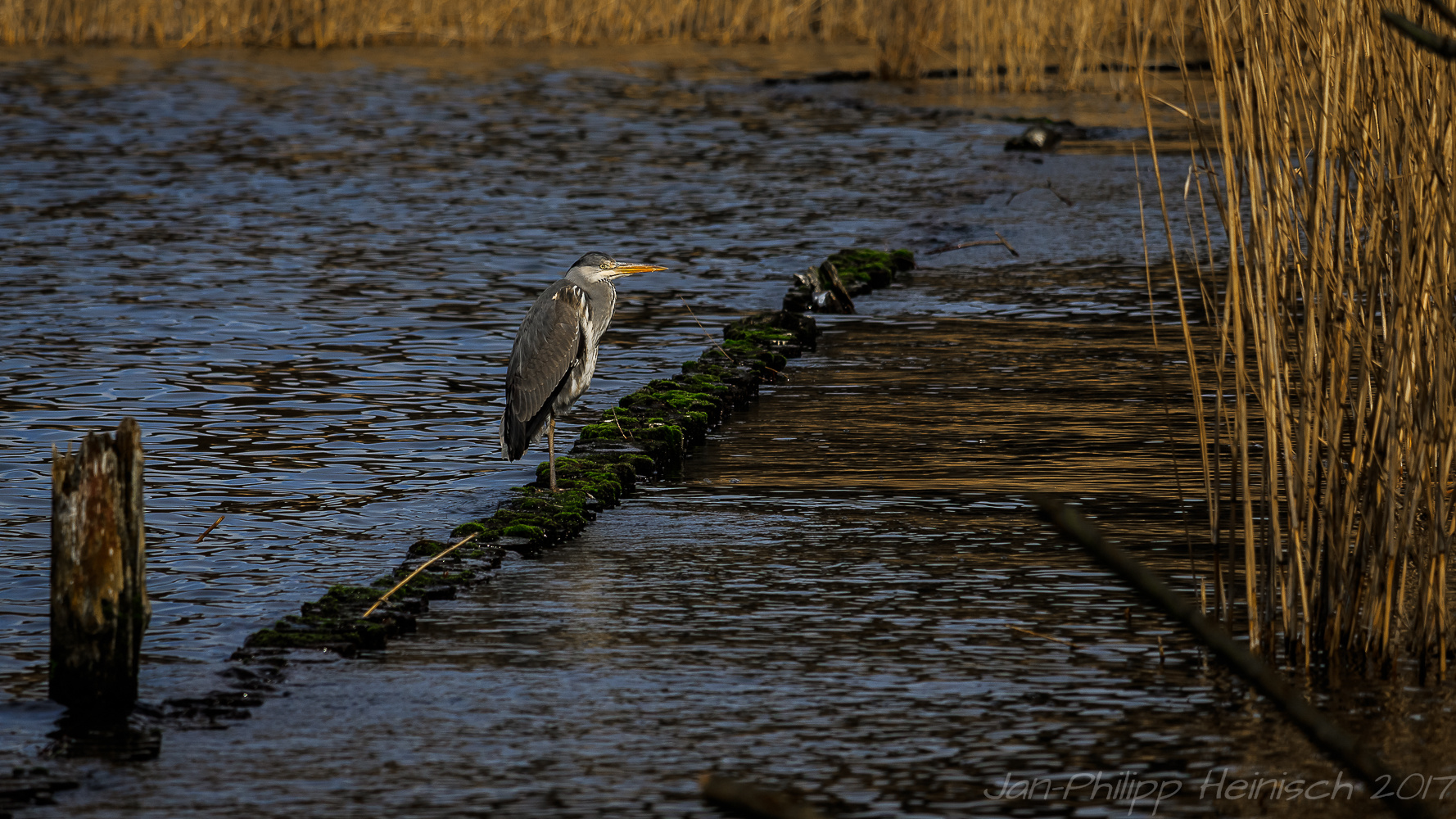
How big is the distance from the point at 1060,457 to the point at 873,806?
3.75 metres

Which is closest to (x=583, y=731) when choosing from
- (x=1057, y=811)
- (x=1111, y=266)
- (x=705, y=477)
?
(x=1057, y=811)

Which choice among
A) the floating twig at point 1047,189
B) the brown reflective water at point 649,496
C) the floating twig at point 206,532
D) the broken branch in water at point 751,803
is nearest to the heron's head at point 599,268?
the brown reflective water at point 649,496

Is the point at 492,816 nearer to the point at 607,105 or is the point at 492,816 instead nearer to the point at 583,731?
the point at 583,731

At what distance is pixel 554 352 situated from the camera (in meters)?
7.59

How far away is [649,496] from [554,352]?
76 cm

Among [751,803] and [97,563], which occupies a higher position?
[751,803]

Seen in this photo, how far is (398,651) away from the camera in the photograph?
5.46 meters

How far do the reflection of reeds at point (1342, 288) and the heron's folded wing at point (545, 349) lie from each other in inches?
133

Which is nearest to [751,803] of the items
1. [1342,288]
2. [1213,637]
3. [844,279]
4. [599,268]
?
[1213,637]

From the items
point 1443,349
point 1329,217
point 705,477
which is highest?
point 1329,217

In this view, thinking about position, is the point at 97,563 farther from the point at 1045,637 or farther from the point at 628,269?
the point at 628,269

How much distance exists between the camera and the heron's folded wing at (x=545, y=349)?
7465 millimetres

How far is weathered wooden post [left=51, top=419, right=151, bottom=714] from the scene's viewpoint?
462 cm

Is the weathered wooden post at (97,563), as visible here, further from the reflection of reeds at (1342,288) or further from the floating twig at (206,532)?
the reflection of reeds at (1342,288)
